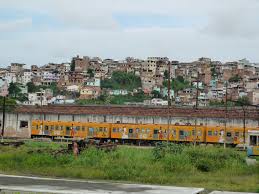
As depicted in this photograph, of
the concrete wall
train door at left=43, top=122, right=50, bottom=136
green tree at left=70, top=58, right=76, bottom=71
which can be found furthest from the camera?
green tree at left=70, top=58, right=76, bottom=71

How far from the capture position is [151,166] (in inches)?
796

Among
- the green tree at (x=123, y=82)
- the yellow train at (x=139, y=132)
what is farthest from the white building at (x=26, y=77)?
the yellow train at (x=139, y=132)

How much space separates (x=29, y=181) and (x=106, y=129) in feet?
77.4

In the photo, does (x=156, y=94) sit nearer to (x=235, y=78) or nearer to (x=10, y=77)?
(x=235, y=78)

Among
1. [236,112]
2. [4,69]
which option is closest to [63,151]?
[236,112]

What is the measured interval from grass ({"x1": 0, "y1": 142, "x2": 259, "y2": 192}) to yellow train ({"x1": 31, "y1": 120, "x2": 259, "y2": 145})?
14213mm

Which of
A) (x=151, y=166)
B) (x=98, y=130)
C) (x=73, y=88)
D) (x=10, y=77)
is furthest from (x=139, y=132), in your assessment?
(x=10, y=77)

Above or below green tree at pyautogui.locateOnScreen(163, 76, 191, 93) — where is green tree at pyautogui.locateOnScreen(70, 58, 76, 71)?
above

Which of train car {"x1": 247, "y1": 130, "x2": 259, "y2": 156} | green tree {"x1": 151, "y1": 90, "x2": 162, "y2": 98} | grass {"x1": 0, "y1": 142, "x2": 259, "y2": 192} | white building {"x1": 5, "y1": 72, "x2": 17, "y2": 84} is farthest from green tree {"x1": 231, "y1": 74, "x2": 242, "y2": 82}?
grass {"x1": 0, "y1": 142, "x2": 259, "y2": 192}

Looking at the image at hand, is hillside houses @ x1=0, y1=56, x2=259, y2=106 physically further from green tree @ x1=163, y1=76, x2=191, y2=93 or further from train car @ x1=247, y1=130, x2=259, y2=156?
train car @ x1=247, y1=130, x2=259, y2=156

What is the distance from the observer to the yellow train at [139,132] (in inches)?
1470

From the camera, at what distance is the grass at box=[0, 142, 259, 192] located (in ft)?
61.4

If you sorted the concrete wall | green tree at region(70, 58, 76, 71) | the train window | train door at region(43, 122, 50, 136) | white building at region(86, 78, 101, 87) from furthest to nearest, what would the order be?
green tree at region(70, 58, 76, 71) → white building at region(86, 78, 101, 87) → train door at region(43, 122, 50, 136) → the concrete wall → the train window

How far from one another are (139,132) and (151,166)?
19406 mm
